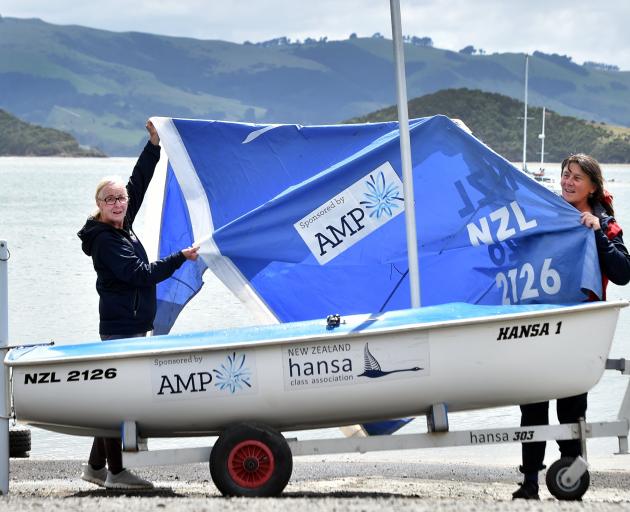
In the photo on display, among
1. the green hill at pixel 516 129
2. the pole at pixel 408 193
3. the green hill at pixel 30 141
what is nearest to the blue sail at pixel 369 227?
the pole at pixel 408 193

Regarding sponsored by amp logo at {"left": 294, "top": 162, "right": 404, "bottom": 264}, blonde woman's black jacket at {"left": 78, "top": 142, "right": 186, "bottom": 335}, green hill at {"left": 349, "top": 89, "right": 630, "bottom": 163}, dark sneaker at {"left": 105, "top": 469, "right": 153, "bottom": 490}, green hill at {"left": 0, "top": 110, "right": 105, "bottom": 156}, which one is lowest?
dark sneaker at {"left": 105, "top": 469, "right": 153, "bottom": 490}

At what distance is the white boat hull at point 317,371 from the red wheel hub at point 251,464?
139 mm

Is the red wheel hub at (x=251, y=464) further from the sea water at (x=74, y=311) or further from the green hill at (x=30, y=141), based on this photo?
the green hill at (x=30, y=141)

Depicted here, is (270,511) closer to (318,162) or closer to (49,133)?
(318,162)

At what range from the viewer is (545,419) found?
5.78 m

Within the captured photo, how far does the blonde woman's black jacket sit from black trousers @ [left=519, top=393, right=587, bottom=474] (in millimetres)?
1896

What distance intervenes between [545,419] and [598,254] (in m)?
0.88

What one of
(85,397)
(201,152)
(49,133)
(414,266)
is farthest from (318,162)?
(49,133)

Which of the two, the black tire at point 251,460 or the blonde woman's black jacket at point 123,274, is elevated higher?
the blonde woman's black jacket at point 123,274

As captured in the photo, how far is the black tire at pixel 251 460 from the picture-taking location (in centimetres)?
539

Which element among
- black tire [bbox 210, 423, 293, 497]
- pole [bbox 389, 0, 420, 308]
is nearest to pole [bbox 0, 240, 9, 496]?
black tire [bbox 210, 423, 293, 497]

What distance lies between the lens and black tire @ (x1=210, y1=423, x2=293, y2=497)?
17.7 feet

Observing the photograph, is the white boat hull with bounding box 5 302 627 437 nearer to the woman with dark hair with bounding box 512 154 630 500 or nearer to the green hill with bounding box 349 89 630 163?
the woman with dark hair with bounding box 512 154 630 500

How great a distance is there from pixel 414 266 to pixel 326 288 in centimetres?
69
